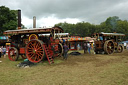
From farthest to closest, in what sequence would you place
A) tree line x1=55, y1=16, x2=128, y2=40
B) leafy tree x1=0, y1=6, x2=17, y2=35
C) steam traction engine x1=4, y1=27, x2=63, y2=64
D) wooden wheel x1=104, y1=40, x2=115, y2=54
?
tree line x1=55, y1=16, x2=128, y2=40, leafy tree x1=0, y1=6, x2=17, y2=35, wooden wheel x1=104, y1=40, x2=115, y2=54, steam traction engine x1=4, y1=27, x2=63, y2=64

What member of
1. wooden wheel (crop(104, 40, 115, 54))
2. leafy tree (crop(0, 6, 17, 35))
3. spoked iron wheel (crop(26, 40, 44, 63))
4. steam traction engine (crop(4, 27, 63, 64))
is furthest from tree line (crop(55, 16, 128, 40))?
spoked iron wheel (crop(26, 40, 44, 63))

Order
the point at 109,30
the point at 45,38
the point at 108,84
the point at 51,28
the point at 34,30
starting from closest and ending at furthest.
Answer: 1. the point at 108,84
2. the point at 51,28
3. the point at 34,30
4. the point at 45,38
5. the point at 109,30

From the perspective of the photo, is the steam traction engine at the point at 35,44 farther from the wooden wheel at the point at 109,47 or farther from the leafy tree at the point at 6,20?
the leafy tree at the point at 6,20

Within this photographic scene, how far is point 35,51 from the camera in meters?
7.88

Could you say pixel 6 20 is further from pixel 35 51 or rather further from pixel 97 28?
pixel 97 28

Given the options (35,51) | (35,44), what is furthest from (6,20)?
(35,51)

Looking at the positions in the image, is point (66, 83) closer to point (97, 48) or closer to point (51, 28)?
point (51, 28)

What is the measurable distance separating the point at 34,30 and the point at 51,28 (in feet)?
4.62

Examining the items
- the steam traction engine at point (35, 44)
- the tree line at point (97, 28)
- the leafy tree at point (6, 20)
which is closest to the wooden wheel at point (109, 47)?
the steam traction engine at point (35, 44)

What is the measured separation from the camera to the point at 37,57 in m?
8.08

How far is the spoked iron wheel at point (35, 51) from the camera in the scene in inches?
306

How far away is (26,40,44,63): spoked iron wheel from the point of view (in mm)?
7766

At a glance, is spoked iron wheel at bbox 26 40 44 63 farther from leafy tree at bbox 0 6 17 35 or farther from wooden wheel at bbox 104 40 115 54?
leafy tree at bbox 0 6 17 35

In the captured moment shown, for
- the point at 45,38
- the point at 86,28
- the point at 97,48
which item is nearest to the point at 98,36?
the point at 97,48
